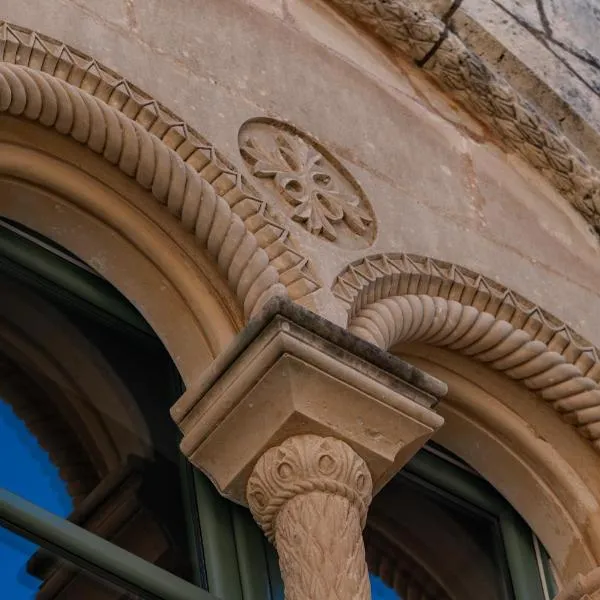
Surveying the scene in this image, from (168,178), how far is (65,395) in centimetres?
54

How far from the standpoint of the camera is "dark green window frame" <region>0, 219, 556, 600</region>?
470 centimetres

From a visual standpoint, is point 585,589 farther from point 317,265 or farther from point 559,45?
point 559,45

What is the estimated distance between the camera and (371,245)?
5.54 m

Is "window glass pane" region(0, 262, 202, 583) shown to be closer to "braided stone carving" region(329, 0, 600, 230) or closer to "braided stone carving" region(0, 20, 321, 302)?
"braided stone carving" region(0, 20, 321, 302)

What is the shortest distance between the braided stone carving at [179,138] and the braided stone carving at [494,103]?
Answer: 1238 mm

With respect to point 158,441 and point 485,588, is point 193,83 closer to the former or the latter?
point 158,441

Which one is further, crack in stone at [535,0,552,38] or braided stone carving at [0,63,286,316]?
crack in stone at [535,0,552,38]

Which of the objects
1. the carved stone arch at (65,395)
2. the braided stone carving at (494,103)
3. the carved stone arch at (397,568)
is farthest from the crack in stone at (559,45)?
the carved stone arch at (65,395)

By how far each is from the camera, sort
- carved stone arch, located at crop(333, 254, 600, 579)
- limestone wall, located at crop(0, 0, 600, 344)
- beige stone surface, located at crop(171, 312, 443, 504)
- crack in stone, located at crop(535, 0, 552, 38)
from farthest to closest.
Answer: crack in stone, located at crop(535, 0, 552, 38) < carved stone arch, located at crop(333, 254, 600, 579) < limestone wall, located at crop(0, 0, 600, 344) < beige stone surface, located at crop(171, 312, 443, 504)

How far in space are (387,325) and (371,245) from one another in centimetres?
31

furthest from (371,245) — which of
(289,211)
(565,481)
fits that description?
(565,481)

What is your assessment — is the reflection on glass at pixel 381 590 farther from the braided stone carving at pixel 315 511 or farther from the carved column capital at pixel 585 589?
the braided stone carving at pixel 315 511

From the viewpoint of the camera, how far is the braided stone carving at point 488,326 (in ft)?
17.8

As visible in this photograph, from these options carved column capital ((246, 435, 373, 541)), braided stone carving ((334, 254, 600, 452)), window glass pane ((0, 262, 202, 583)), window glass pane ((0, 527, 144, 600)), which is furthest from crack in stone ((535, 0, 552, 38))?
window glass pane ((0, 527, 144, 600))
